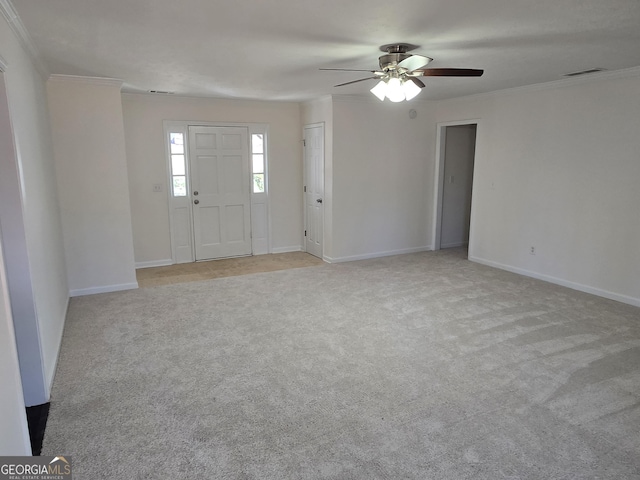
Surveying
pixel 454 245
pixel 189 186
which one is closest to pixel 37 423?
pixel 189 186

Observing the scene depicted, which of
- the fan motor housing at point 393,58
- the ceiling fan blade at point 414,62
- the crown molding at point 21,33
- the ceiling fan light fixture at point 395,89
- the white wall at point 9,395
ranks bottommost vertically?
the white wall at point 9,395

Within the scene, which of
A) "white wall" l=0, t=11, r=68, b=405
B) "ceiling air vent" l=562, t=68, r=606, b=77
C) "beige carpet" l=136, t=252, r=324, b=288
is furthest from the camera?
"beige carpet" l=136, t=252, r=324, b=288

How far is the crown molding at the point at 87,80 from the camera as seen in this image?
4.14 metres

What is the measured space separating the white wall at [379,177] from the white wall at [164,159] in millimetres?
1013

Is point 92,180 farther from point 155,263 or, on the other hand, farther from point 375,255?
point 375,255

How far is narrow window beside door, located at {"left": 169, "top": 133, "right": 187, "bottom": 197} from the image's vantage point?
227 inches

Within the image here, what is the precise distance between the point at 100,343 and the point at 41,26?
2.36 metres

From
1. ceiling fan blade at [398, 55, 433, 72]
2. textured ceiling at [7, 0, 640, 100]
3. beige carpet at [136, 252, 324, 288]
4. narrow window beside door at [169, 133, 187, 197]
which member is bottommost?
beige carpet at [136, 252, 324, 288]

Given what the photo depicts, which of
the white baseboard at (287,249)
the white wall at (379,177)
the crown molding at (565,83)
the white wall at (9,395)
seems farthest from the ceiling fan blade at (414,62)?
the white baseboard at (287,249)

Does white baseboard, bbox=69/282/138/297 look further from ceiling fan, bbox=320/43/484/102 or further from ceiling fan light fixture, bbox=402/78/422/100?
ceiling fan light fixture, bbox=402/78/422/100

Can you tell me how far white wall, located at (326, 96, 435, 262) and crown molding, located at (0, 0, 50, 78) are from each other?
132 inches

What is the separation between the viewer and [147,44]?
3070 mm

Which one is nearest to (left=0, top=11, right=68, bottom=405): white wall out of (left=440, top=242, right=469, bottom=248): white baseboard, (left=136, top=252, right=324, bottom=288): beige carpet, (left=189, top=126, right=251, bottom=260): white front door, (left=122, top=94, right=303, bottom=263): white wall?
(left=136, top=252, right=324, bottom=288): beige carpet

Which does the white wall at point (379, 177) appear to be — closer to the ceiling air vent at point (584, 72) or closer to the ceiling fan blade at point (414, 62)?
the ceiling air vent at point (584, 72)
